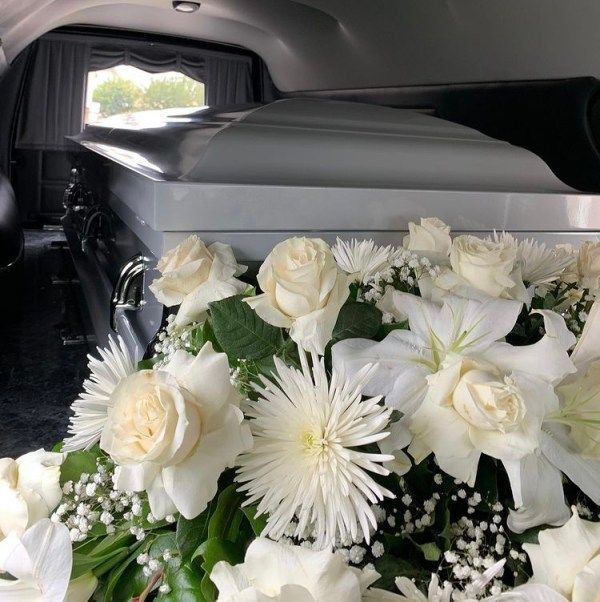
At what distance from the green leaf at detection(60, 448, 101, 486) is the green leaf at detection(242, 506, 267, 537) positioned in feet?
0.43

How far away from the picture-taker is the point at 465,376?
0.35m

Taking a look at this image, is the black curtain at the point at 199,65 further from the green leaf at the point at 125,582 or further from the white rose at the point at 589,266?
the green leaf at the point at 125,582

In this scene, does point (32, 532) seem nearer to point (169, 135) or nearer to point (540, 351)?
point (540, 351)

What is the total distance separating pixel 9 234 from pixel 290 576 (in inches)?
101

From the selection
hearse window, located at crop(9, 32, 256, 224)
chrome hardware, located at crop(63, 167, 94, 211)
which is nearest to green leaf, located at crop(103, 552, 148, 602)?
chrome hardware, located at crop(63, 167, 94, 211)

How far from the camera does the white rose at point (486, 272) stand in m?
0.49

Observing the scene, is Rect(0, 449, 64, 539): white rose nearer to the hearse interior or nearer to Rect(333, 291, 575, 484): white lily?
Rect(333, 291, 575, 484): white lily

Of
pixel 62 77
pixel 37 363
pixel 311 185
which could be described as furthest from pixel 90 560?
pixel 62 77

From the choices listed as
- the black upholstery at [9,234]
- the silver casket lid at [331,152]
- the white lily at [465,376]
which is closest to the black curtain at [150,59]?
the black upholstery at [9,234]

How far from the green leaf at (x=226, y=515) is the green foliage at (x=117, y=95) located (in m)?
6.05

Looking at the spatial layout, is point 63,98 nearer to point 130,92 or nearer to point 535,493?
point 130,92

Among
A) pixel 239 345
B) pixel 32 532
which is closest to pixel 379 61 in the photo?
pixel 239 345

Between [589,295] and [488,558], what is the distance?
33cm

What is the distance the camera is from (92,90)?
5.84 meters
